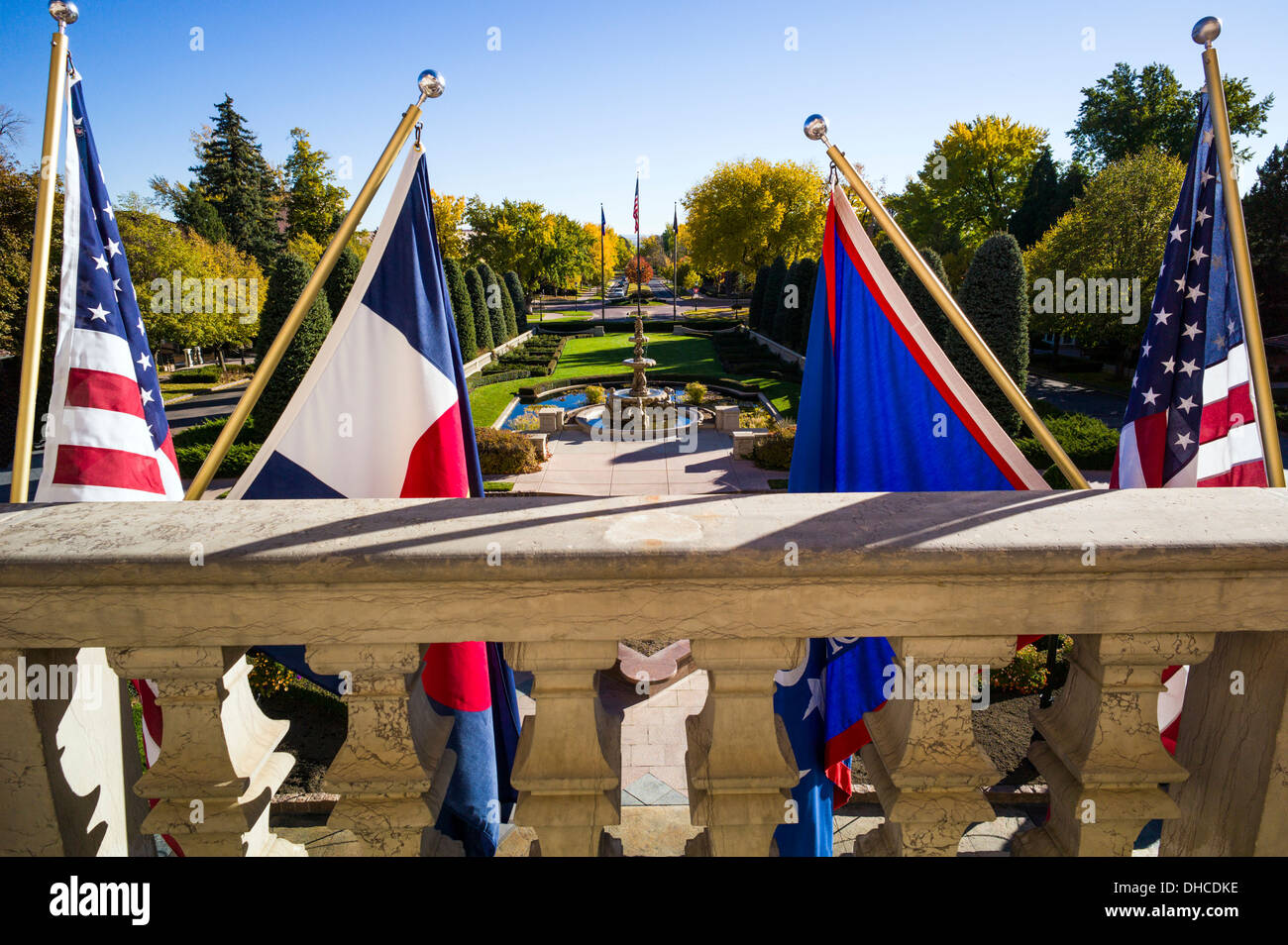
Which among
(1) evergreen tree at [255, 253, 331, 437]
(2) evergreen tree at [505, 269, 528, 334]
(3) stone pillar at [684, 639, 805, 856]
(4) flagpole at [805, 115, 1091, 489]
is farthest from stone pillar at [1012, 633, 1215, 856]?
(2) evergreen tree at [505, 269, 528, 334]

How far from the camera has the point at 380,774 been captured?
194 cm

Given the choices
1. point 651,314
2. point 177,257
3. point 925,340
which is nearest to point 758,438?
point 925,340

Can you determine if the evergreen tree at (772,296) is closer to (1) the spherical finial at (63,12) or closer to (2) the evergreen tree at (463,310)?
(2) the evergreen tree at (463,310)

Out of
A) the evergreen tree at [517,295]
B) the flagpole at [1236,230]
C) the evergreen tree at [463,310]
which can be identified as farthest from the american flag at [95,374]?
the evergreen tree at [517,295]

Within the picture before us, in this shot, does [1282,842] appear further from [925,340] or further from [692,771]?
[925,340]

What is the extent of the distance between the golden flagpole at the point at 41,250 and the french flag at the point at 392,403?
2.35 ft

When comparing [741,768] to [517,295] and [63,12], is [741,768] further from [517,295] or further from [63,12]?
[517,295]

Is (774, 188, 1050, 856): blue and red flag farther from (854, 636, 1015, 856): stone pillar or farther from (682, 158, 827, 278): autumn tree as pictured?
(682, 158, 827, 278): autumn tree

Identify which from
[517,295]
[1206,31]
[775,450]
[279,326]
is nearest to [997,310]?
[775,450]

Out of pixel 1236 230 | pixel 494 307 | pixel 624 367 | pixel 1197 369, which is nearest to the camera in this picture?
pixel 1236 230

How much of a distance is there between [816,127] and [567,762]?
2995 millimetres

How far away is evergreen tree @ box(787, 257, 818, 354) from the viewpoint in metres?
35.3

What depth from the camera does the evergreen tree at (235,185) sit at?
164ft

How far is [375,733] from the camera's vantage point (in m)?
1.94
